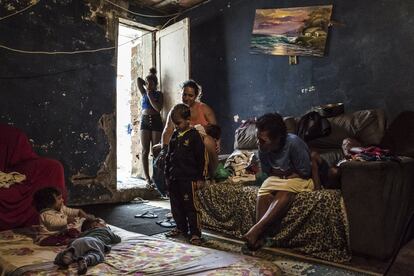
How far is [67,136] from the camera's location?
4.46 metres

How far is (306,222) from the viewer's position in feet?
8.15

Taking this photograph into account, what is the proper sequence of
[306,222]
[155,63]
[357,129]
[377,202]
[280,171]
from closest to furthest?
[377,202]
[306,222]
[280,171]
[357,129]
[155,63]

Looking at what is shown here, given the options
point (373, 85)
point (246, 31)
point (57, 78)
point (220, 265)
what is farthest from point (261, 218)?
point (57, 78)

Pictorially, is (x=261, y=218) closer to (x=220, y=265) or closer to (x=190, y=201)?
(x=190, y=201)

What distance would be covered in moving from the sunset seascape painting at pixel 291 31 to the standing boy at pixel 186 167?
1909 mm

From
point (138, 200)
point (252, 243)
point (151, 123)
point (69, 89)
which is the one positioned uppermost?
point (69, 89)

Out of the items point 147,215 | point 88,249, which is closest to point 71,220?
point 88,249

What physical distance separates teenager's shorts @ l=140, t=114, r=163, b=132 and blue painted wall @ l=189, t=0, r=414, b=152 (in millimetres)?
830

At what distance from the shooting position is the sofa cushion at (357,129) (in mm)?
2979

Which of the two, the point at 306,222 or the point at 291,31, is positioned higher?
the point at 291,31

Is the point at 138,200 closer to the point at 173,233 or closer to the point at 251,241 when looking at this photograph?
the point at 173,233

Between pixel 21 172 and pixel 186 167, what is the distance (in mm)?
1547

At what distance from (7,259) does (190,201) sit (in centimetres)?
138

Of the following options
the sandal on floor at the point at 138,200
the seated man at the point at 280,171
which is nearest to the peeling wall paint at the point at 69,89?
the sandal on floor at the point at 138,200
